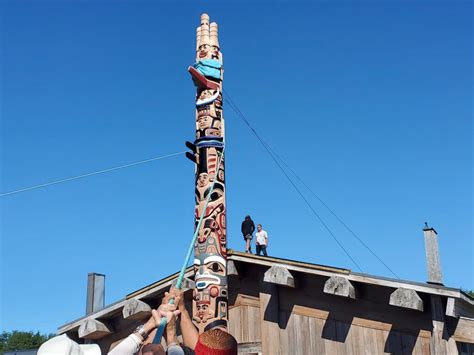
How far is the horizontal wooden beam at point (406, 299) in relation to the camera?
27.2 feet

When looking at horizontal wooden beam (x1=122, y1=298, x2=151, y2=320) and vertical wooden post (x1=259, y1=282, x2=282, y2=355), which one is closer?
vertical wooden post (x1=259, y1=282, x2=282, y2=355)

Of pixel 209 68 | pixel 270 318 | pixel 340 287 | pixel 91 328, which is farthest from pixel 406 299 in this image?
pixel 91 328

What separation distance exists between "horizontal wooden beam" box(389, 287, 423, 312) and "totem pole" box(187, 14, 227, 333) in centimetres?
231

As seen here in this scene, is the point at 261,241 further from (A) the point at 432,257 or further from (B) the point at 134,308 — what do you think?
(A) the point at 432,257

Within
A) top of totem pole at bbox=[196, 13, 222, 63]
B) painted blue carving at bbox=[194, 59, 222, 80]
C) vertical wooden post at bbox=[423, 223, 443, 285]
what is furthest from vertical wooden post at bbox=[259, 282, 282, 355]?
top of totem pole at bbox=[196, 13, 222, 63]

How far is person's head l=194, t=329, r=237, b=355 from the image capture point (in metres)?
2.66

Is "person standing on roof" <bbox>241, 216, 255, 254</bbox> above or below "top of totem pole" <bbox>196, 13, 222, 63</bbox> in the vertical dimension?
below

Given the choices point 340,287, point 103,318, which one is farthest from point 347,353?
point 103,318

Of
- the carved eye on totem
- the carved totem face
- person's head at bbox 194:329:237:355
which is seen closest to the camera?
person's head at bbox 194:329:237:355

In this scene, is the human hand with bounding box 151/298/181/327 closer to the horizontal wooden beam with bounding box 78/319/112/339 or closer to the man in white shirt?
the horizontal wooden beam with bounding box 78/319/112/339

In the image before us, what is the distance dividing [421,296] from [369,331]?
1.01 metres

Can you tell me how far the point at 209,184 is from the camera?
9.35 metres

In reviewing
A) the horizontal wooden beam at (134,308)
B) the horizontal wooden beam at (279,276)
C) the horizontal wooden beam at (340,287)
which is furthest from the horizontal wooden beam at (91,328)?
the horizontal wooden beam at (340,287)

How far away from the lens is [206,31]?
426 inches
